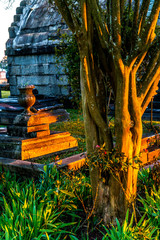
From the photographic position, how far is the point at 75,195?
357 cm

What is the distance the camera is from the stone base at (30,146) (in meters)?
5.33

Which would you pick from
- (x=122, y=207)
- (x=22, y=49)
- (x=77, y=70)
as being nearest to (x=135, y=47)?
(x=122, y=207)

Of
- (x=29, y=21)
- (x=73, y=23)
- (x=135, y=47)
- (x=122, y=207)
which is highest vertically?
(x=29, y=21)

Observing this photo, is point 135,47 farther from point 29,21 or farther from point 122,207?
point 29,21

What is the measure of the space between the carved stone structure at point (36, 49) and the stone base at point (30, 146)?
648 centimetres

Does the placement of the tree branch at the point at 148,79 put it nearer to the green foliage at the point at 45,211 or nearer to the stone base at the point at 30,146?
the green foliage at the point at 45,211

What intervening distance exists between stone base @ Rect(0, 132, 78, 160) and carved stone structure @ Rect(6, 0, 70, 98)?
21.3ft

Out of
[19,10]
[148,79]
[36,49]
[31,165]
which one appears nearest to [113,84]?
[148,79]

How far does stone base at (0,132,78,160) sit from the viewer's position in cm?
533

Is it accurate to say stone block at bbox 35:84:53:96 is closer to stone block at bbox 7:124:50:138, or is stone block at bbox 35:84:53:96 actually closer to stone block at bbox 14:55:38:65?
stone block at bbox 14:55:38:65

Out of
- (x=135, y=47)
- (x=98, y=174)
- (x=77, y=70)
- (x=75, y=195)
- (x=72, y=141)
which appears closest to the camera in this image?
(x=135, y=47)

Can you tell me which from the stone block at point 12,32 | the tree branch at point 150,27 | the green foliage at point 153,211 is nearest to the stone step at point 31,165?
the green foliage at point 153,211

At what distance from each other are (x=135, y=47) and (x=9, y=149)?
339 cm

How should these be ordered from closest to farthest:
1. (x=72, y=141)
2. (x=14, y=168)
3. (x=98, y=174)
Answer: (x=98, y=174) < (x=14, y=168) < (x=72, y=141)
